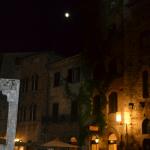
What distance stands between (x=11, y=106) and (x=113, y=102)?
1562 cm

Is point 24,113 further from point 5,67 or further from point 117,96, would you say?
point 117,96

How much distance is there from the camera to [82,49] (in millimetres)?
31656

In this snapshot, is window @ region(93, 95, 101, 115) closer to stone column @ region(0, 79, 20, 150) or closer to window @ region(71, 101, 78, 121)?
window @ region(71, 101, 78, 121)

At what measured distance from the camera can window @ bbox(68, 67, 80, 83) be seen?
1286 inches

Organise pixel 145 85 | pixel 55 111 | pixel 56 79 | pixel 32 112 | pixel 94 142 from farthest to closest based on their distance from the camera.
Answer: pixel 32 112 → pixel 56 79 → pixel 55 111 → pixel 94 142 → pixel 145 85

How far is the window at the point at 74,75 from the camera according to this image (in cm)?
3266

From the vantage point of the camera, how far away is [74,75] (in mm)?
33125

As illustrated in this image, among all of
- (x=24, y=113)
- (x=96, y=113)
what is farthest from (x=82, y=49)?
(x=24, y=113)

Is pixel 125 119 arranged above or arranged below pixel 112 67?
below

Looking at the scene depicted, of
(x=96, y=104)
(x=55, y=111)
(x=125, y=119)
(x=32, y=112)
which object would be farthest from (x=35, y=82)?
(x=125, y=119)

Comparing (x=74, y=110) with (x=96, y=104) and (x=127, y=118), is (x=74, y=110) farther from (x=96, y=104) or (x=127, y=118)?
(x=127, y=118)

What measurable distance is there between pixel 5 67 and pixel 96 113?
16.0 metres

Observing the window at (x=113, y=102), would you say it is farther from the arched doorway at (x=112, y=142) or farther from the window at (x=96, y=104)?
the arched doorway at (x=112, y=142)

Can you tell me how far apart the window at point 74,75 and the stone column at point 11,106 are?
18746mm
